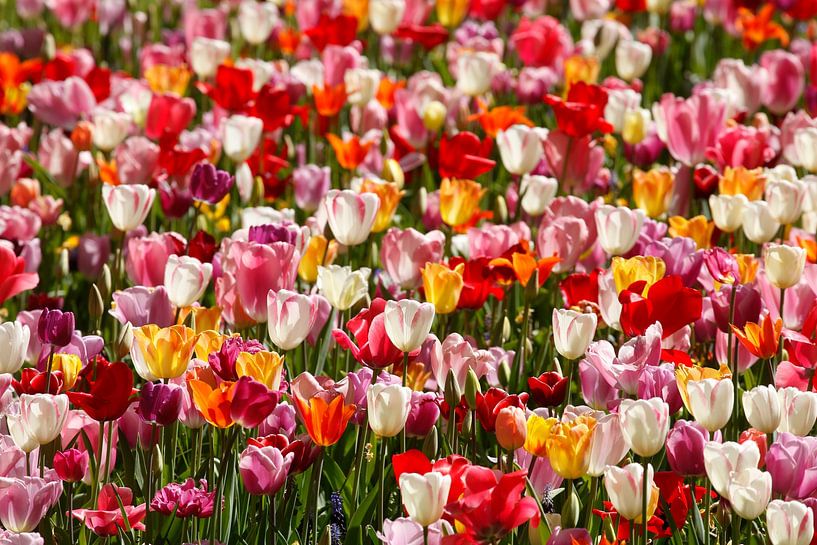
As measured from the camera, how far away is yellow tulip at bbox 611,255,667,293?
2.78 meters

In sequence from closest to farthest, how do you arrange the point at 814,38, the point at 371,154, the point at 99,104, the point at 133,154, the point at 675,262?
the point at 675,262 → the point at 133,154 → the point at 371,154 → the point at 99,104 → the point at 814,38

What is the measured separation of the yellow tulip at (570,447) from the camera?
2.09 m

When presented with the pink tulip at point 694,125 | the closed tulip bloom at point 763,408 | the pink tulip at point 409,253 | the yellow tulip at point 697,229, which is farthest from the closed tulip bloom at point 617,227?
the closed tulip bloom at point 763,408

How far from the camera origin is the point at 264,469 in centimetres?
215

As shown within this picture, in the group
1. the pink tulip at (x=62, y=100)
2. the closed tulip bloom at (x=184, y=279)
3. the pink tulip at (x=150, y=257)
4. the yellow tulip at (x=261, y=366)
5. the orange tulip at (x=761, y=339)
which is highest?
the yellow tulip at (x=261, y=366)

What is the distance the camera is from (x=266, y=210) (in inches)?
135

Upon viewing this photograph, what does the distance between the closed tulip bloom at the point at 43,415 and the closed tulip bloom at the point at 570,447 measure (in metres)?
0.83

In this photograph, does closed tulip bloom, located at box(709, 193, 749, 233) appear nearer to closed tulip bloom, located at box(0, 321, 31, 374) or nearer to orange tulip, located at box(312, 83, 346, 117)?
orange tulip, located at box(312, 83, 346, 117)

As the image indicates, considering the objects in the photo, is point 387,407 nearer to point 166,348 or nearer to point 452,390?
point 452,390

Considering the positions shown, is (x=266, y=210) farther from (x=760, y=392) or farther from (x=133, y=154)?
(x=760, y=392)

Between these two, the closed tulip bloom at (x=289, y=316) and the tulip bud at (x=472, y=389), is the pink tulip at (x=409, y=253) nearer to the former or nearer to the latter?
the closed tulip bloom at (x=289, y=316)

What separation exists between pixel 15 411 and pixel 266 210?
Answer: 3.84 feet

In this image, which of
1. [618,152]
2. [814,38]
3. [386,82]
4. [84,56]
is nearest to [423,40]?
[386,82]

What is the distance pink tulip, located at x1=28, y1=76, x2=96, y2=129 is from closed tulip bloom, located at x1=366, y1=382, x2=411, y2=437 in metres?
2.67
